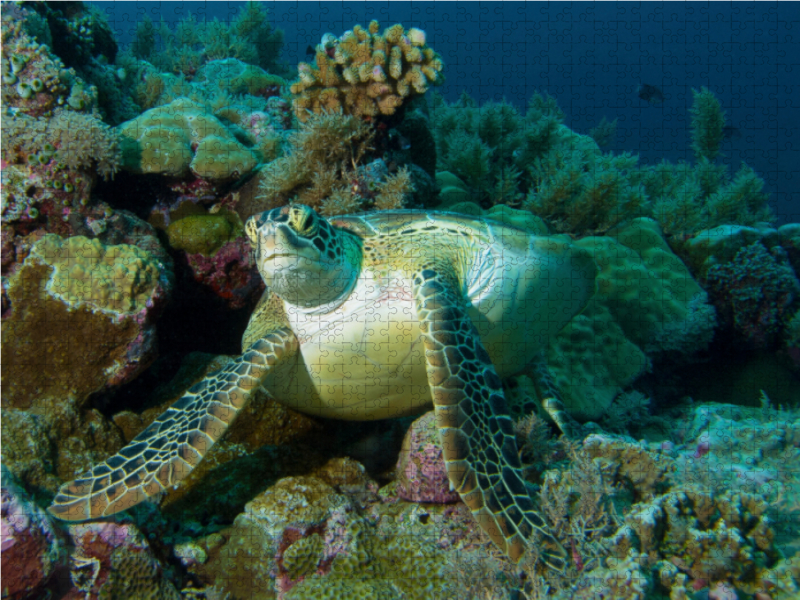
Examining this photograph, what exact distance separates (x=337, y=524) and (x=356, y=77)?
4564mm

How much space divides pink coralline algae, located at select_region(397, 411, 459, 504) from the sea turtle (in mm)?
299

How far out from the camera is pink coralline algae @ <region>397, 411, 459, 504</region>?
8.68 feet

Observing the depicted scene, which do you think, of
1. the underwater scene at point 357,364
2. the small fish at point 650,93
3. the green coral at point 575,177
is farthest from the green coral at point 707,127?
the underwater scene at point 357,364

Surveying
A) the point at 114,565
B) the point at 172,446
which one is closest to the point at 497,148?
the point at 172,446

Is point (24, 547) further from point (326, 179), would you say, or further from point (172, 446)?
point (326, 179)

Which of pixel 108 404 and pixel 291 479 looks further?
pixel 108 404

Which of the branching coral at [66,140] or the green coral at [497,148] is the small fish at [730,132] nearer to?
the green coral at [497,148]

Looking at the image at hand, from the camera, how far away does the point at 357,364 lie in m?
2.85

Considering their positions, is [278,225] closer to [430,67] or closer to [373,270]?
[373,270]

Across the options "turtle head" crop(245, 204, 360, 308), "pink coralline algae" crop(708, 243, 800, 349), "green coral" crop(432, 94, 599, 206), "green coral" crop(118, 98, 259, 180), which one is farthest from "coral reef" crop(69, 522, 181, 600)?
"pink coralline algae" crop(708, 243, 800, 349)

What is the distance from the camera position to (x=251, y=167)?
441 centimetres

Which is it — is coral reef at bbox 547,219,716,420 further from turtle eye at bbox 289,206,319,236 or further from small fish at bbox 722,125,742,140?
small fish at bbox 722,125,742,140

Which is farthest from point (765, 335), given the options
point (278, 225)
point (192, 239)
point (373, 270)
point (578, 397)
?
point (192, 239)

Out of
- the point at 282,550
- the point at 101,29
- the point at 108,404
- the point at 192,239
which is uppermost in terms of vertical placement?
the point at 101,29
